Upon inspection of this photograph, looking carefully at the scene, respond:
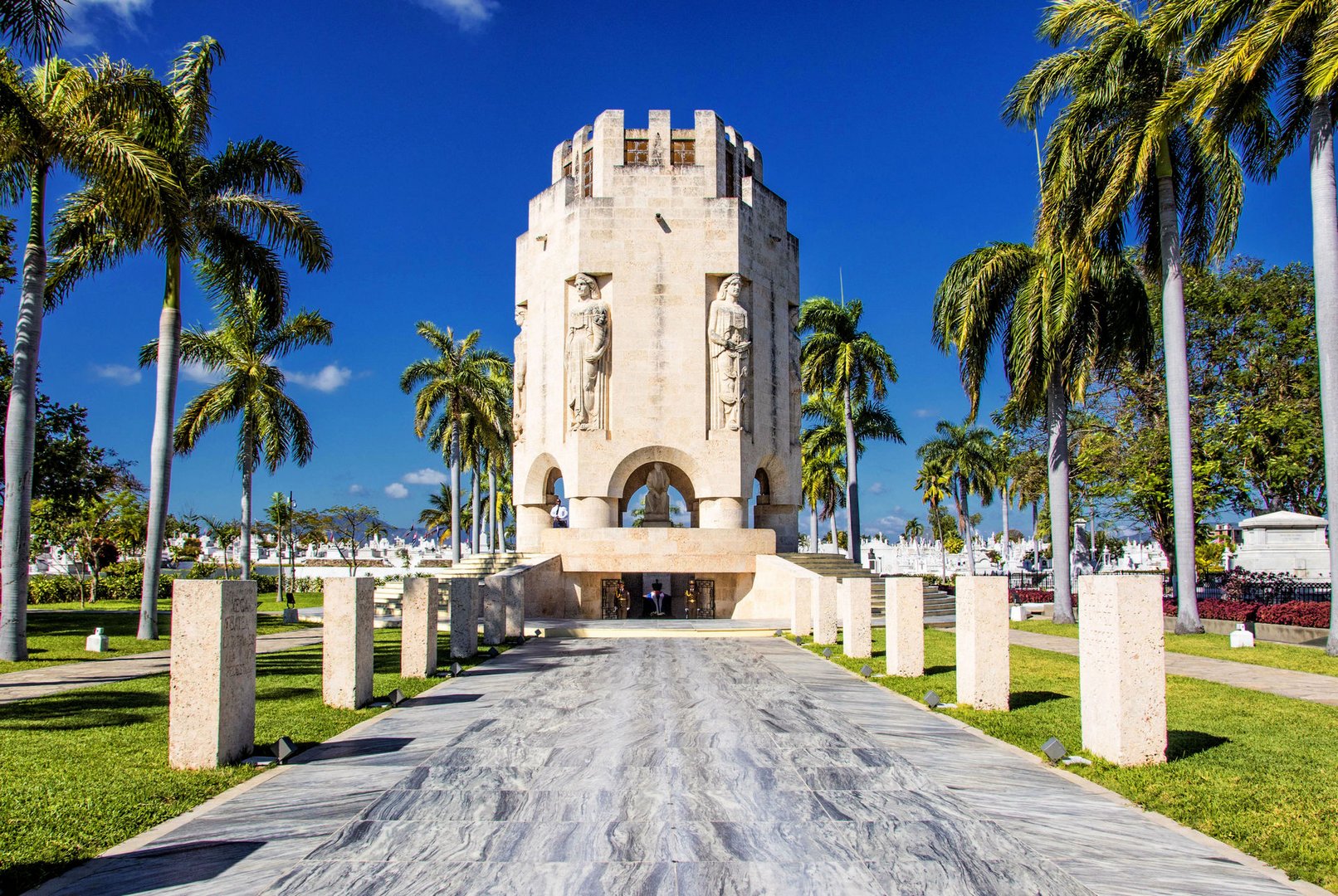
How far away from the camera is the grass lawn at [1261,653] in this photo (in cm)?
1419

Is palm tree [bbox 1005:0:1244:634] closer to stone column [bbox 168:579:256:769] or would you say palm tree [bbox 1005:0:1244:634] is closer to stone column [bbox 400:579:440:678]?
stone column [bbox 400:579:440:678]

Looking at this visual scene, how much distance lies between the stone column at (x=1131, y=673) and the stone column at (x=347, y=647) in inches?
300

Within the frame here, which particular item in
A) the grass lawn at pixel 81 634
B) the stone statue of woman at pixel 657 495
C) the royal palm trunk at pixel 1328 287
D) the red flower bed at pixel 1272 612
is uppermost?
the royal palm trunk at pixel 1328 287

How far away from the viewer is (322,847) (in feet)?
17.4

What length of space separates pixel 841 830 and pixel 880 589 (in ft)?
71.1

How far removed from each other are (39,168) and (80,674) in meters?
9.10

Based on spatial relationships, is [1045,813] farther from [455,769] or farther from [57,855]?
[57,855]

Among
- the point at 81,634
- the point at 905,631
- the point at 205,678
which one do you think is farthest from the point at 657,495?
the point at 205,678

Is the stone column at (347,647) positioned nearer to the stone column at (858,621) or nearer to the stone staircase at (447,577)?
the stone column at (858,621)

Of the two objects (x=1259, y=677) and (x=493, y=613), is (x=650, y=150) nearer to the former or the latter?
(x=493, y=613)

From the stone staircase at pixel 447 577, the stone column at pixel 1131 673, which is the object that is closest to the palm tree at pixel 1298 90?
the stone column at pixel 1131 673

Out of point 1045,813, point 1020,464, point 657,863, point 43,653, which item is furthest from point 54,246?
point 1020,464

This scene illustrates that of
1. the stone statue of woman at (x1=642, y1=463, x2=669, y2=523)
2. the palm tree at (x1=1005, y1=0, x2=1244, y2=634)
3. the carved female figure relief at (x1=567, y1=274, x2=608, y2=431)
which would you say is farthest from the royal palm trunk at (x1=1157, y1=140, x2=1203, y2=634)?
the carved female figure relief at (x1=567, y1=274, x2=608, y2=431)

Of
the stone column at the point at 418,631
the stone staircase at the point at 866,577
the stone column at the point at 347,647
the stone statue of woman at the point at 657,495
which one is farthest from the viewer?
the stone statue of woman at the point at 657,495
